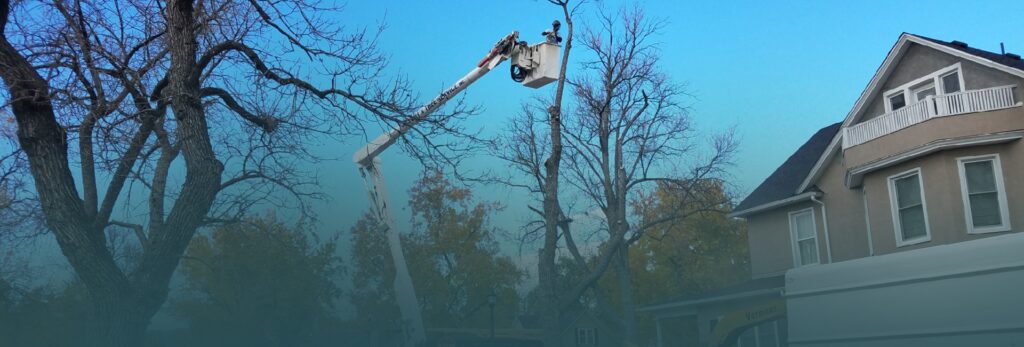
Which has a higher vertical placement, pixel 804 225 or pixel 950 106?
pixel 950 106

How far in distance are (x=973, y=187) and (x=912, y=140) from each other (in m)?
1.50

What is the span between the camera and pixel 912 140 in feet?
58.1

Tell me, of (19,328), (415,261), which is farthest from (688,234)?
(19,328)

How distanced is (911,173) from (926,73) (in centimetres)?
249

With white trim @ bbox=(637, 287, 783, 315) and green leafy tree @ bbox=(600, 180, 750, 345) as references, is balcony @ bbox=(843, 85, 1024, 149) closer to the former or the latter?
white trim @ bbox=(637, 287, 783, 315)

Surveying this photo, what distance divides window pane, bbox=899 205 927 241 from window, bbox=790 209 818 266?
3.56 m

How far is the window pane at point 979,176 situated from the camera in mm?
16984

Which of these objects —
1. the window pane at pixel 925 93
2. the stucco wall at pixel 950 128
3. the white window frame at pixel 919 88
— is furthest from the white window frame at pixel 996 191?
the window pane at pixel 925 93

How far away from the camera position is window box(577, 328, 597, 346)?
42312 millimetres

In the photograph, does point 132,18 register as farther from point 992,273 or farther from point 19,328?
point 19,328

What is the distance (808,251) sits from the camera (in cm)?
2252

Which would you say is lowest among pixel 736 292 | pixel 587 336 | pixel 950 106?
pixel 587 336

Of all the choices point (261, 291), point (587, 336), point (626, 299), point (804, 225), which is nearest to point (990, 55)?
point (804, 225)

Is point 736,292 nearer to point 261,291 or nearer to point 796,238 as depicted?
point 796,238
